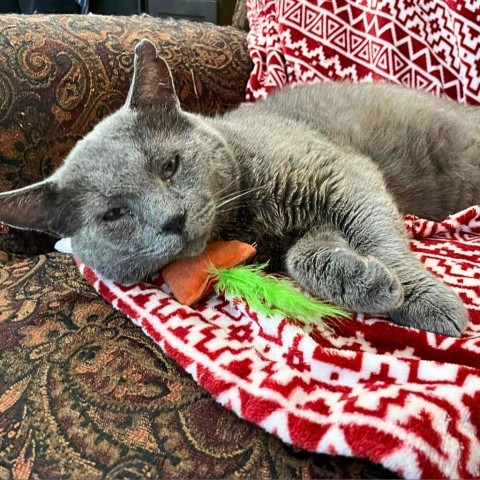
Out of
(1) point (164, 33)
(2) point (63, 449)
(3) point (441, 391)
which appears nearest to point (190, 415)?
(2) point (63, 449)

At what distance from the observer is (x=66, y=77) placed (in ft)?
4.36

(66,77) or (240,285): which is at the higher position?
(66,77)

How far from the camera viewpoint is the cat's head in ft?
3.08

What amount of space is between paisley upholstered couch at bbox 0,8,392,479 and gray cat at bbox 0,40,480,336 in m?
0.16

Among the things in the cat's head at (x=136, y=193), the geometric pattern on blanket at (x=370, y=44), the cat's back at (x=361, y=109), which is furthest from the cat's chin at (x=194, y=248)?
the geometric pattern on blanket at (x=370, y=44)

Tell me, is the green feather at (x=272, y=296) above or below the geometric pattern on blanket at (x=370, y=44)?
below

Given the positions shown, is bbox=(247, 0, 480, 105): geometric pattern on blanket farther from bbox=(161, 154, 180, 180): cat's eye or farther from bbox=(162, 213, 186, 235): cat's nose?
bbox=(162, 213, 186, 235): cat's nose

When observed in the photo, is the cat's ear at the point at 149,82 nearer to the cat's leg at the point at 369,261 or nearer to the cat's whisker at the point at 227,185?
the cat's whisker at the point at 227,185

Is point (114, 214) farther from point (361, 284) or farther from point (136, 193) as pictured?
point (361, 284)

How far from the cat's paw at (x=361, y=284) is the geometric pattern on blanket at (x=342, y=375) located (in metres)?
0.04

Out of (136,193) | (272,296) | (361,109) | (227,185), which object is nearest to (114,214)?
(136,193)

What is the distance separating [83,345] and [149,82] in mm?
550

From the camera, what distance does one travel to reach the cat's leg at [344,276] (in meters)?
0.87

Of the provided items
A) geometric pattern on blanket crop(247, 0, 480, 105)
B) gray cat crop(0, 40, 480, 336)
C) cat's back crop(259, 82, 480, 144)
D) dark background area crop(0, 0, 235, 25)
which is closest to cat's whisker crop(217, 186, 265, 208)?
gray cat crop(0, 40, 480, 336)
